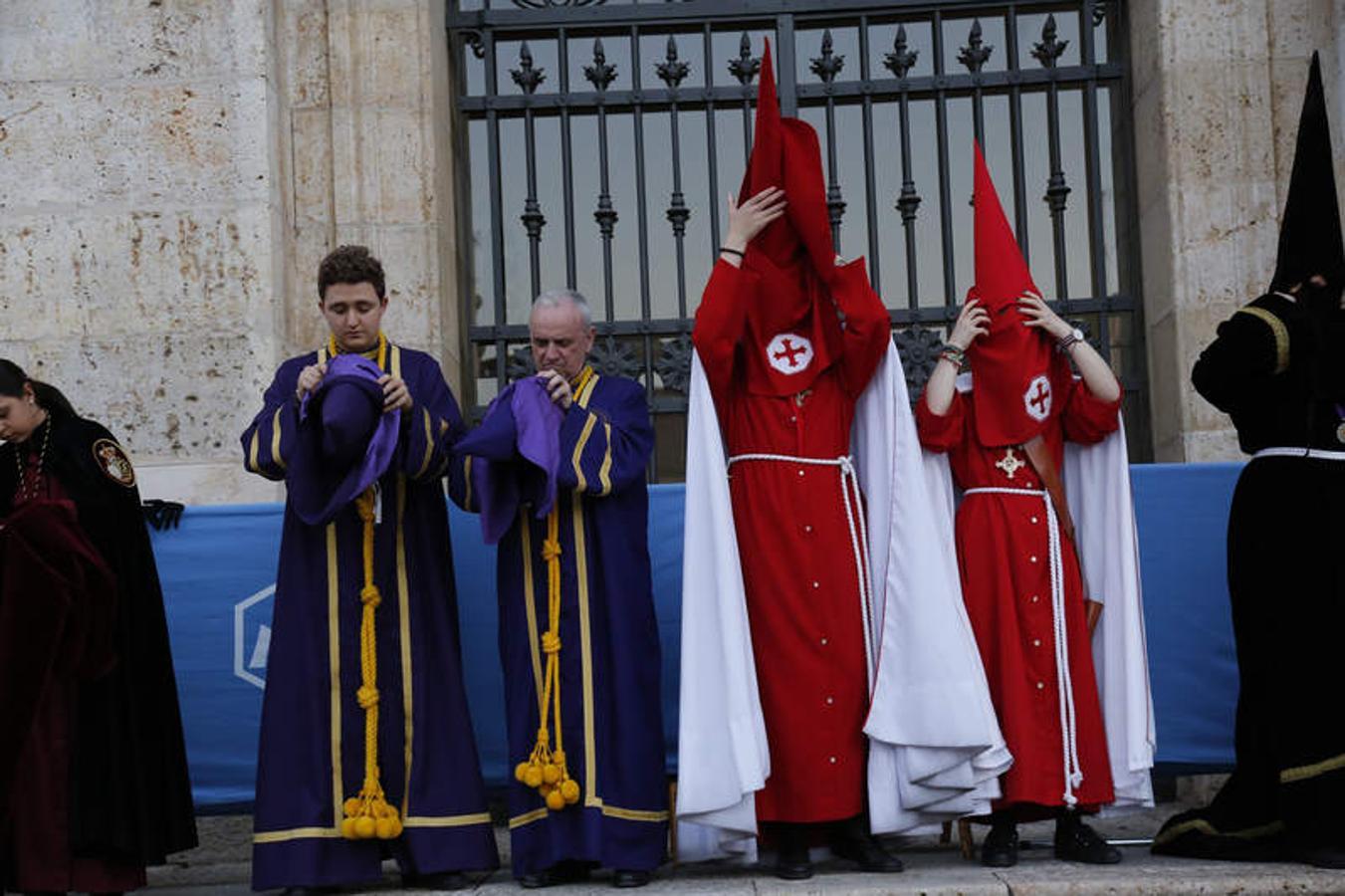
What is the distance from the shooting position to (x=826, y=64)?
7336mm

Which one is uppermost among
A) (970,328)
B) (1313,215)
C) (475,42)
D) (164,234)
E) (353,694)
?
(475,42)

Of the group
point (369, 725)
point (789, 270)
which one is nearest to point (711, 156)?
point (789, 270)

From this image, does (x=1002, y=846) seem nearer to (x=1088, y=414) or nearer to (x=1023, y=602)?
(x=1023, y=602)

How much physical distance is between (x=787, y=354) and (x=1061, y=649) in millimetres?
1193

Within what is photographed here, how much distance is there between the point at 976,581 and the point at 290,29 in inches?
155

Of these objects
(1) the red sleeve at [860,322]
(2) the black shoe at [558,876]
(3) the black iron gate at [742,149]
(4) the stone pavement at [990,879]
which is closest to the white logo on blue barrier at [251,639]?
(4) the stone pavement at [990,879]

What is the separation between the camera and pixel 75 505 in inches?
196

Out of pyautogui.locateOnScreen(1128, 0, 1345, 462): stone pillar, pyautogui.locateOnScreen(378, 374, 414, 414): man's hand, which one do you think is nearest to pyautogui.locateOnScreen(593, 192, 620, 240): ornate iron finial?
pyautogui.locateOnScreen(1128, 0, 1345, 462): stone pillar

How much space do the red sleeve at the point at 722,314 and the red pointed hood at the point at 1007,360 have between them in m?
0.78

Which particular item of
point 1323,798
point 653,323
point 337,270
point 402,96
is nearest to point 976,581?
point 1323,798

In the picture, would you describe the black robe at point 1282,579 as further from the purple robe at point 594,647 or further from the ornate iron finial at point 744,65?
the ornate iron finial at point 744,65

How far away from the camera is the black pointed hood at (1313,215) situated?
5059 millimetres

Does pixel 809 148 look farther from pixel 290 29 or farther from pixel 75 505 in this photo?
pixel 290 29

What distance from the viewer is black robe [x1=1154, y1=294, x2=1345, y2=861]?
15.9 feet
